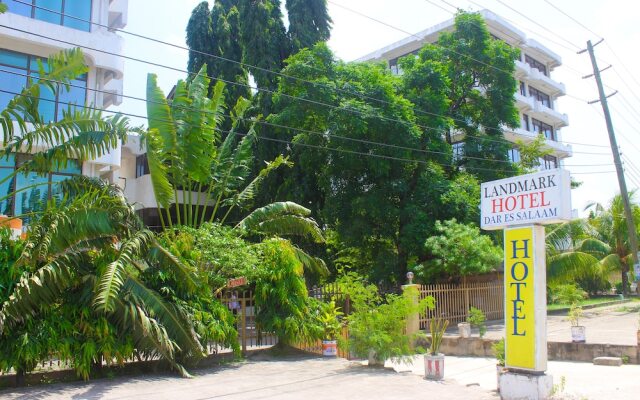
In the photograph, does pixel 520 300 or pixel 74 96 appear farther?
pixel 74 96

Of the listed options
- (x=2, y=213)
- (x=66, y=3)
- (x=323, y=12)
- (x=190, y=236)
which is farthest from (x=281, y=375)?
(x=323, y=12)

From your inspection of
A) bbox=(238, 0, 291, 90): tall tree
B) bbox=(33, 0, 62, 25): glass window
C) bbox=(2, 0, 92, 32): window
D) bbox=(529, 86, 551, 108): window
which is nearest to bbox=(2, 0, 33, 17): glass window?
bbox=(2, 0, 92, 32): window

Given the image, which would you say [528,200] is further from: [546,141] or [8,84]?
[546,141]

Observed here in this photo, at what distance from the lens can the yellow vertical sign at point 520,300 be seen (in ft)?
29.8

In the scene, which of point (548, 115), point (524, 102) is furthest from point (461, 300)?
point (548, 115)

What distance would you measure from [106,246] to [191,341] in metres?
2.44

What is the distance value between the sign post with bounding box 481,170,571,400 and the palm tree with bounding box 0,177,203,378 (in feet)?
19.2

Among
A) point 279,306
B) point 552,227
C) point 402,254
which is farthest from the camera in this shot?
point 552,227

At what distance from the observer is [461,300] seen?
64.1ft

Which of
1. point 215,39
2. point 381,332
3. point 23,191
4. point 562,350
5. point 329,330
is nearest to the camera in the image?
point 381,332

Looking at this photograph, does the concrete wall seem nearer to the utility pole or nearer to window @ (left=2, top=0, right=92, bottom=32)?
the utility pole

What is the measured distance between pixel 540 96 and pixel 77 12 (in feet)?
127

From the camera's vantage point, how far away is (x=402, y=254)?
21828 mm

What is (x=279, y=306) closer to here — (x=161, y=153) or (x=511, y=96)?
(x=161, y=153)
